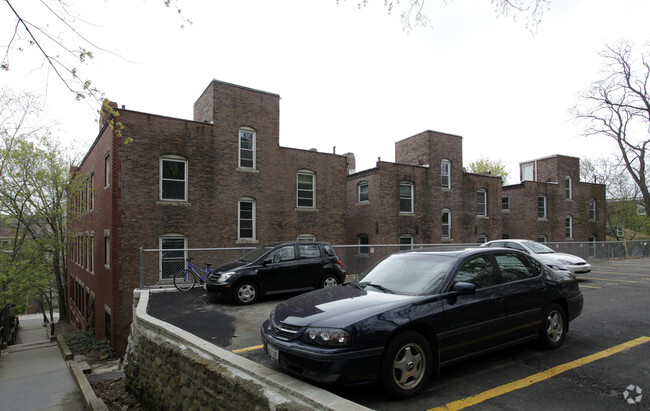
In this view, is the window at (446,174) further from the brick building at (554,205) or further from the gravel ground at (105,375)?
the gravel ground at (105,375)

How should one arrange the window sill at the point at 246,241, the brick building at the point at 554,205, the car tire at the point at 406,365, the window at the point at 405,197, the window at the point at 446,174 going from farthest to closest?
1. the brick building at the point at 554,205
2. the window at the point at 446,174
3. the window at the point at 405,197
4. the window sill at the point at 246,241
5. the car tire at the point at 406,365

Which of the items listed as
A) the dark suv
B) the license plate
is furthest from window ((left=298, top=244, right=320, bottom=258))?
the license plate

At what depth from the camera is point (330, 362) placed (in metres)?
3.50

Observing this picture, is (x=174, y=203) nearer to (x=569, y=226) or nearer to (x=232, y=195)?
(x=232, y=195)

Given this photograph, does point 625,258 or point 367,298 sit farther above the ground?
point 367,298

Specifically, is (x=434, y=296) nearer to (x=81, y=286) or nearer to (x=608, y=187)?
(x=81, y=286)

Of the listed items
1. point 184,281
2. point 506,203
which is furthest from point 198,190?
point 506,203

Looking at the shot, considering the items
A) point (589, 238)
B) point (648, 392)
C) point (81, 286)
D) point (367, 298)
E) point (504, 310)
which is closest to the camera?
point (648, 392)

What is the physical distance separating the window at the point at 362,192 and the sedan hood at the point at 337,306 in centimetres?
1755

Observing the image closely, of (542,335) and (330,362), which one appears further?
(542,335)

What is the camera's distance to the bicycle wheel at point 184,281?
440 inches

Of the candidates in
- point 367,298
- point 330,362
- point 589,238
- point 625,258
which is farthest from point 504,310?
point 589,238

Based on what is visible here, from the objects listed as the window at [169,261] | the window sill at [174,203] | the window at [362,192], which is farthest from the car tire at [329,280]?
the window at [362,192]

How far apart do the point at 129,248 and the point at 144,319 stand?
799 cm
